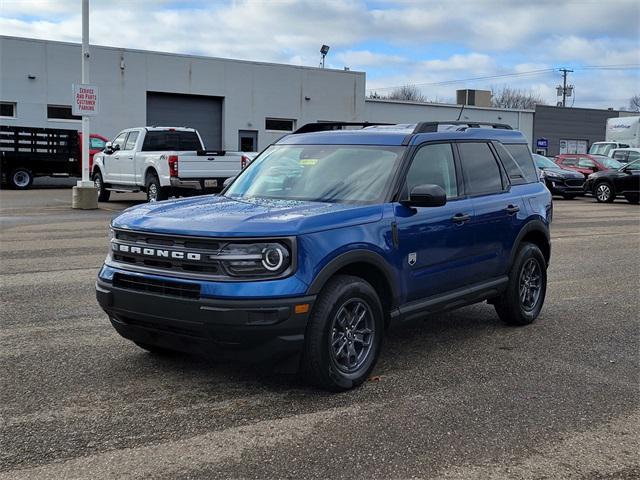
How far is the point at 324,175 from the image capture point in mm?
5699

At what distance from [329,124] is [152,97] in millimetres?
29879

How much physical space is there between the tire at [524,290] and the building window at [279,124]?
31928mm

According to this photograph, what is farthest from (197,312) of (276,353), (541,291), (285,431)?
(541,291)

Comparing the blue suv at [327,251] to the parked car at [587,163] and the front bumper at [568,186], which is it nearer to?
the front bumper at [568,186]

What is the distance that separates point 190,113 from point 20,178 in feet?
39.4

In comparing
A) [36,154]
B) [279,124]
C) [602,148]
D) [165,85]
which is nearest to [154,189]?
[36,154]

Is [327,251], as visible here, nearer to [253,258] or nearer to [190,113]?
[253,258]

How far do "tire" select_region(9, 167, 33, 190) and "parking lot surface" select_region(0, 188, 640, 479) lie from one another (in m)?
19.8

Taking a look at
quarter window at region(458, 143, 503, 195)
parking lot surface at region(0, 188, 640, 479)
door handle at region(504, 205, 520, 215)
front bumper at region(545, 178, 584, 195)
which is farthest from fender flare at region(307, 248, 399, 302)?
front bumper at region(545, 178, 584, 195)

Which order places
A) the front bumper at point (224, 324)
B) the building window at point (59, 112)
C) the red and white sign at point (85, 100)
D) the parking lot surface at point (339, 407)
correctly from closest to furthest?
the parking lot surface at point (339, 407)
the front bumper at point (224, 324)
the red and white sign at point (85, 100)
the building window at point (59, 112)

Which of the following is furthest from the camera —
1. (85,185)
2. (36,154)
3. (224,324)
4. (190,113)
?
(190,113)

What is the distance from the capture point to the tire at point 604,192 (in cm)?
2506

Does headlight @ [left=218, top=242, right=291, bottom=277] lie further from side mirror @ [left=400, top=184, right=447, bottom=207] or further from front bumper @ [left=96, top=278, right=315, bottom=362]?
side mirror @ [left=400, top=184, right=447, bottom=207]

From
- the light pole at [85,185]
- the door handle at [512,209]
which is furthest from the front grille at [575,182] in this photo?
the door handle at [512,209]
